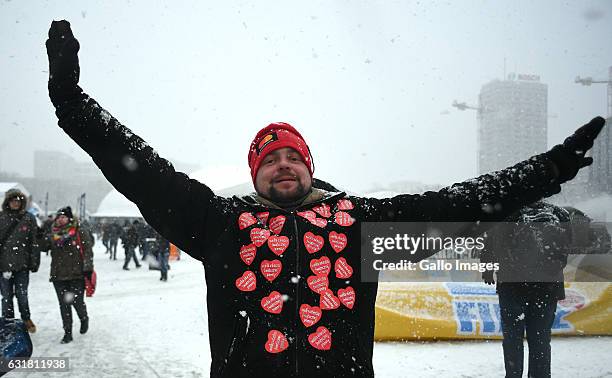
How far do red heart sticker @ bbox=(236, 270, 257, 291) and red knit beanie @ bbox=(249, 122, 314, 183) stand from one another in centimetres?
48

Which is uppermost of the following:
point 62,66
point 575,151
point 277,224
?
point 62,66

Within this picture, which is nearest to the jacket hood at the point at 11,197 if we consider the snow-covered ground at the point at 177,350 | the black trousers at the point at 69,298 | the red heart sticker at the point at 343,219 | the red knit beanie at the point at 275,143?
the black trousers at the point at 69,298

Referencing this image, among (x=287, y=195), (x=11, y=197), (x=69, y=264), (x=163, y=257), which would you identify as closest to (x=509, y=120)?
(x=163, y=257)

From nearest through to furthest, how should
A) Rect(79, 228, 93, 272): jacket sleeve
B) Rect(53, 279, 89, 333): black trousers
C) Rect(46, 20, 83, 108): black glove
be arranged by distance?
1. Rect(46, 20, 83, 108): black glove
2. Rect(53, 279, 89, 333): black trousers
3. Rect(79, 228, 93, 272): jacket sleeve

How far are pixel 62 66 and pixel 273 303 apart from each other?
1.13 metres

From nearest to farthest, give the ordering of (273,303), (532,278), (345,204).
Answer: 1. (273,303)
2. (345,204)
3. (532,278)

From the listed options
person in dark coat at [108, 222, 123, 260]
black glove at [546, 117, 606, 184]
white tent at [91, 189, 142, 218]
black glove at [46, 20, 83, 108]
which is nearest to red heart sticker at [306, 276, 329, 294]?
black glove at [546, 117, 606, 184]

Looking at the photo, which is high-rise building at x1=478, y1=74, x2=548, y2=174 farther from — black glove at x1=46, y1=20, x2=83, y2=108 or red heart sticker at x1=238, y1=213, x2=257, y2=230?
black glove at x1=46, y1=20, x2=83, y2=108

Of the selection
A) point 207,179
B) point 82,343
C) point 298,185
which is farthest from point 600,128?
point 207,179

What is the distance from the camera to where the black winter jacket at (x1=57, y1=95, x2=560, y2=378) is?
1617mm

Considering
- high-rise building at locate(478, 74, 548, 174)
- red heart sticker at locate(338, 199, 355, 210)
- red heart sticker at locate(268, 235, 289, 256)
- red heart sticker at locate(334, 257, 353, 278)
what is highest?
high-rise building at locate(478, 74, 548, 174)

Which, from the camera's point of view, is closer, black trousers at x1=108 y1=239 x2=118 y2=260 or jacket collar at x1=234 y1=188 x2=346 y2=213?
jacket collar at x1=234 y1=188 x2=346 y2=213

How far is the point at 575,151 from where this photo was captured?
1613 mm

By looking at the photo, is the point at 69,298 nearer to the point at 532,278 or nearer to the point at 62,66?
the point at 62,66
